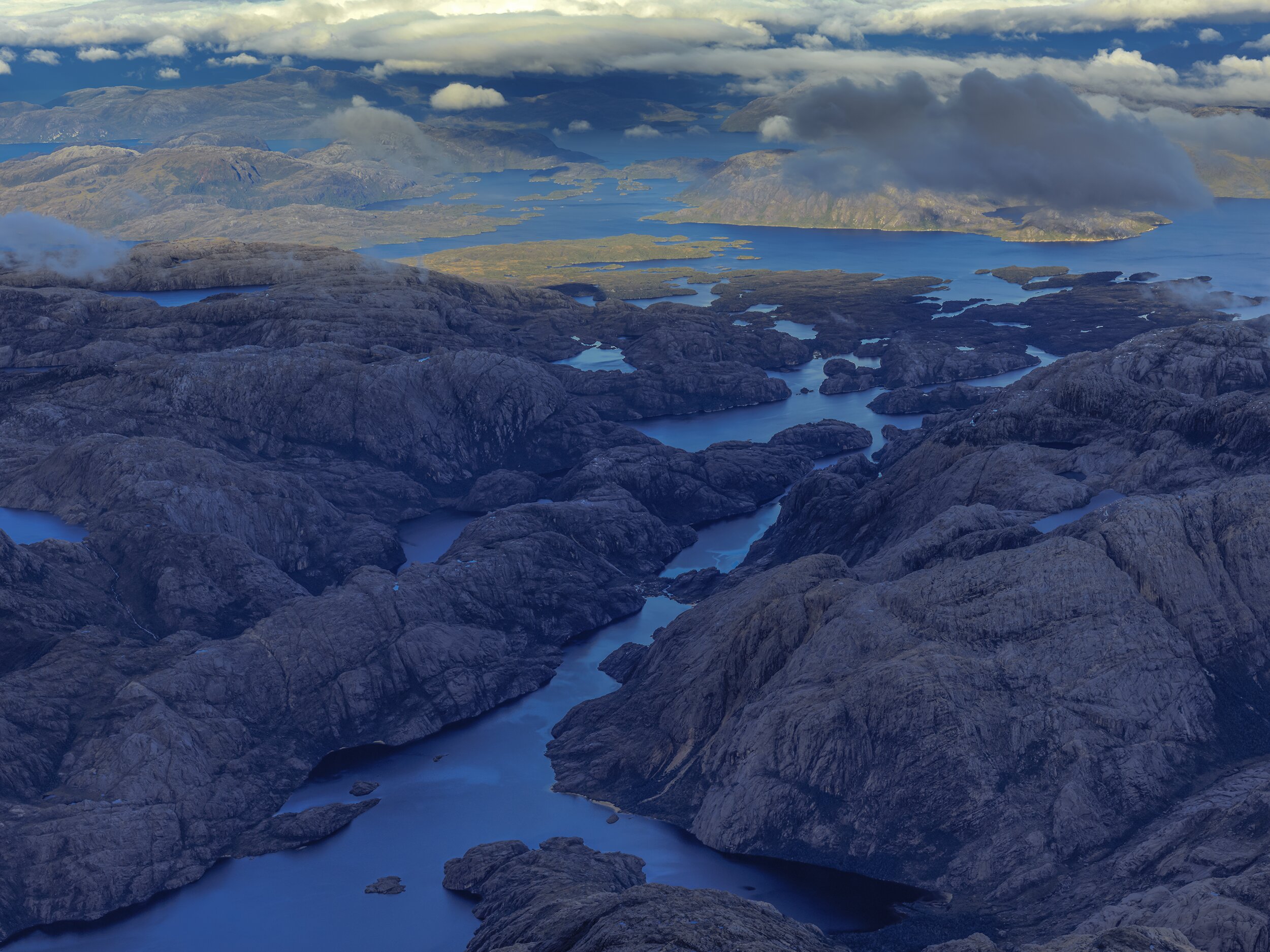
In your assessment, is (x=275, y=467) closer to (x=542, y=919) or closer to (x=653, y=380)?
(x=653, y=380)

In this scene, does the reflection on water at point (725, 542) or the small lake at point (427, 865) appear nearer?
the small lake at point (427, 865)

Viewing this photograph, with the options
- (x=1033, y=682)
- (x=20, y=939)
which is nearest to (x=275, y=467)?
(x=20, y=939)

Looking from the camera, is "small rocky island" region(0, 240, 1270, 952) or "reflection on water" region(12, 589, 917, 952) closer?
"small rocky island" region(0, 240, 1270, 952)

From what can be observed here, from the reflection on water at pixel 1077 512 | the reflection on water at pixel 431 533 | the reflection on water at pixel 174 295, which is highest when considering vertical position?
the reflection on water at pixel 1077 512

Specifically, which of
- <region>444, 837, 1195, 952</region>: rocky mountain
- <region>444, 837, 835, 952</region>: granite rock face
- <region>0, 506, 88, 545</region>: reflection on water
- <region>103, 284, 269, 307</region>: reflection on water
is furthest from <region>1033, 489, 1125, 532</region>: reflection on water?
<region>103, 284, 269, 307</region>: reflection on water

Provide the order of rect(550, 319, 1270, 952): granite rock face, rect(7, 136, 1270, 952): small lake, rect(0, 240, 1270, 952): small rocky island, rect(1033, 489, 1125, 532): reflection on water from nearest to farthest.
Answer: rect(550, 319, 1270, 952): granite rock face, rect(0, 240, 1270, 952): small rocky island, rect(7, 136, 1270, 952): small lake, rect(1033, 489, 1125, 532): reflection on water

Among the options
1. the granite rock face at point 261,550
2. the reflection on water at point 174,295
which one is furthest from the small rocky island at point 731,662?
the reflection on water at point 174,295

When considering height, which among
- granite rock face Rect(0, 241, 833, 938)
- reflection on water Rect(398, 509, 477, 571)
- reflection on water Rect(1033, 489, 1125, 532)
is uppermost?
reflection on water Rect(1033, 489, 1125, 532)

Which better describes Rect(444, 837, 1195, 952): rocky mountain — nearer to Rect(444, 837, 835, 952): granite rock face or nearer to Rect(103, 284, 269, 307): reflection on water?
Rect(444, 837, 835, 952): granite rock face

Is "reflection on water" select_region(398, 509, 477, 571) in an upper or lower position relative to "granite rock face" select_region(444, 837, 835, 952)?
lower

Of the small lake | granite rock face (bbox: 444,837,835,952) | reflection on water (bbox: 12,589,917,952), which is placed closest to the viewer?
granite rock face (bbox: 444,837,835,952)

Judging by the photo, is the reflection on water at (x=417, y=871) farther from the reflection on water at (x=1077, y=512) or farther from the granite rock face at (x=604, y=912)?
the reflection on water at (x=1077, y=512)
